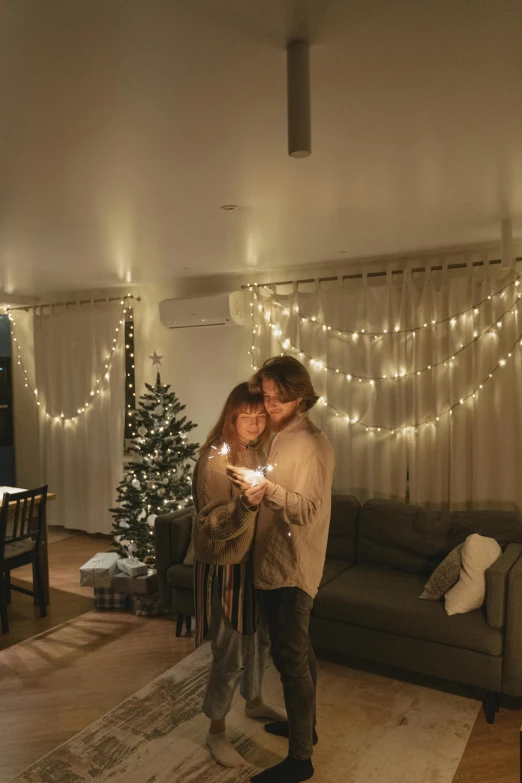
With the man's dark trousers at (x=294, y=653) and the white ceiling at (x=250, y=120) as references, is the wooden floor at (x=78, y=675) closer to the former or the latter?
the man's dark trousers at (x=294, y=653)

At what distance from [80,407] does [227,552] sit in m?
4.36

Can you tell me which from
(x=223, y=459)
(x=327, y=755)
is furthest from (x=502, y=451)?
(x=223, y=459)

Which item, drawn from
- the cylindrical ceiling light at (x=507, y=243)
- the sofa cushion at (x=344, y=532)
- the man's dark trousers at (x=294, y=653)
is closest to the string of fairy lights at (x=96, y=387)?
the sofa cushion at (x=344, y=532)

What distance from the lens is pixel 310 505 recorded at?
2018 mm

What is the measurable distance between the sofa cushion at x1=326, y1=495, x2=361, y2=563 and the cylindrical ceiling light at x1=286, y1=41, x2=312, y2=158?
2.91 metres

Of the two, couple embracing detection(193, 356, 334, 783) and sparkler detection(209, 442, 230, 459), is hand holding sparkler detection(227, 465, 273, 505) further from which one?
sparkler detection(209, 442, 230, 459)

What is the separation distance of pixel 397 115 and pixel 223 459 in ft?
4.37

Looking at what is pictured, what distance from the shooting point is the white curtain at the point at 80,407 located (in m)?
5.93

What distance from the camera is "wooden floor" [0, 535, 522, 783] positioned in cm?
258

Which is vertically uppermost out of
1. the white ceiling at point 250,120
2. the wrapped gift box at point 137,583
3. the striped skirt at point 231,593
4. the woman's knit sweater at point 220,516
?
the white ceiling at point 250,120

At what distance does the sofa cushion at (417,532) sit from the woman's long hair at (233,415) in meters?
1.92

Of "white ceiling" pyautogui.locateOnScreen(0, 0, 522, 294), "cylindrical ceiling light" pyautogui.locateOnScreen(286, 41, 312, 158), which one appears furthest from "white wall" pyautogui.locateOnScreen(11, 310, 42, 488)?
"cylindrical ceiling light" pyautogui.locateOnScreen(286, 41, 312, 158)

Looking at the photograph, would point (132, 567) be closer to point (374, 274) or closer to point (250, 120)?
point (374, 274)

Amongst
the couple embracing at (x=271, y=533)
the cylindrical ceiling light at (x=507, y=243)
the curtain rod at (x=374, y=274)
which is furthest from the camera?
the curtain rod at (x=374, y=274)
